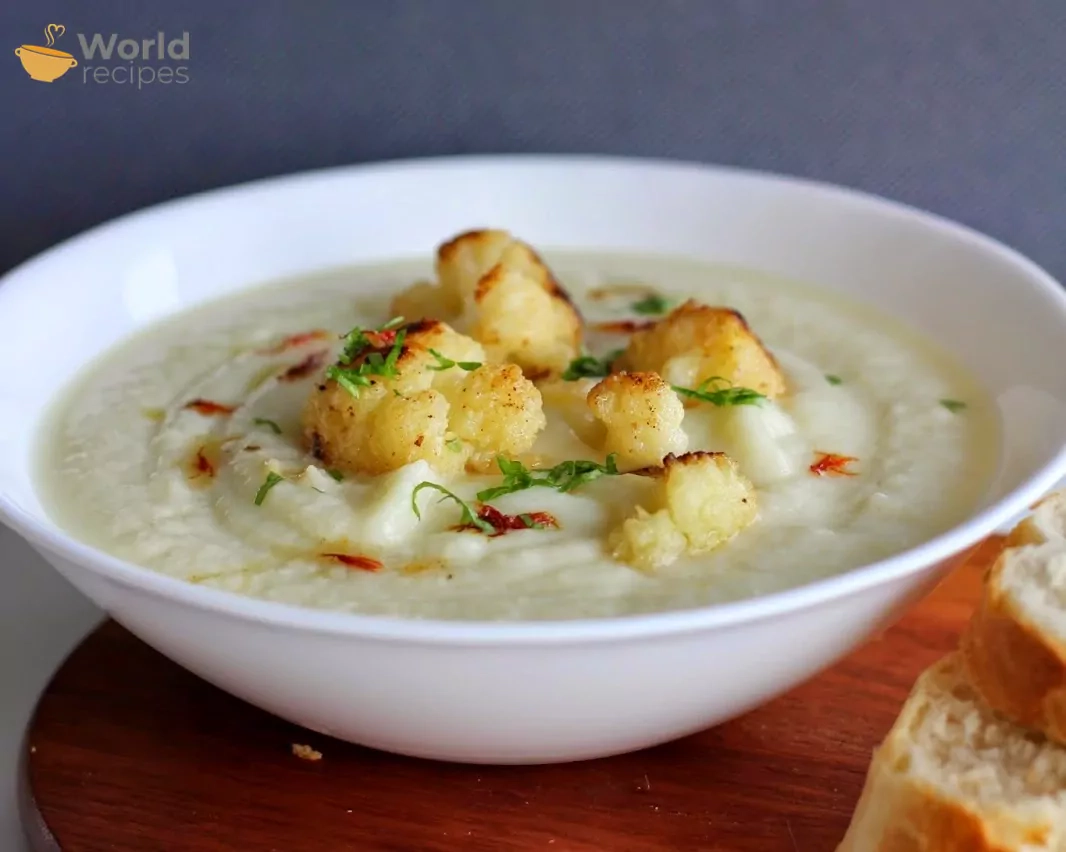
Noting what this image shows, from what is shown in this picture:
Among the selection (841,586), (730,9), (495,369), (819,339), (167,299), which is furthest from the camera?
(730,9)

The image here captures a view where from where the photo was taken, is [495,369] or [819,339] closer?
[495,369]

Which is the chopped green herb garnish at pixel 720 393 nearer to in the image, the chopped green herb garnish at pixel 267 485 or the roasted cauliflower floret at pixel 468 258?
the roasted cauliflower floret at pixel 468 258

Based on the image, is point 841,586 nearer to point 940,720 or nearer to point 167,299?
point 940,720

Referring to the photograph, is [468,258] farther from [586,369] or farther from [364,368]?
[364,368]

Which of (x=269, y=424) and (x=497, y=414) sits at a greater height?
(x=497, y=414)

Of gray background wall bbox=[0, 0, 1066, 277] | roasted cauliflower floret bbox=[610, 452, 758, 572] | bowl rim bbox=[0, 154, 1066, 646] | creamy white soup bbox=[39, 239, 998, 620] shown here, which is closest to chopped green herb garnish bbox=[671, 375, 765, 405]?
creamy white soup bbox=[39, 239, 998, 620]

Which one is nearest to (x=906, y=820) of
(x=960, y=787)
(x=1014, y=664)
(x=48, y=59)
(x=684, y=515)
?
(x=960, y=787)

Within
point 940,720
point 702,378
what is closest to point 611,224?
point 702,378
